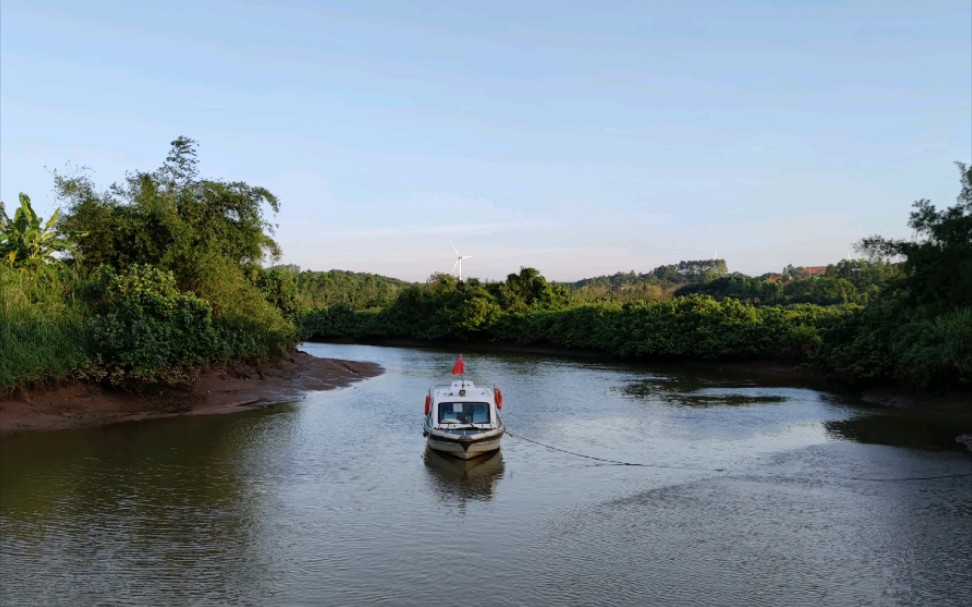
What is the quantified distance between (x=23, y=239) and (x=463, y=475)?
2022 centimetres

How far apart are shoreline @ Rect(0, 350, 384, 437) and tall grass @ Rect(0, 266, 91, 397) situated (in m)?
0.80

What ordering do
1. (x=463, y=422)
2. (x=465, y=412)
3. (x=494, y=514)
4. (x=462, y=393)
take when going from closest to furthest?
(x=494, y=514) → (x=463, y=422) → (x=465, y=412) → (x=462, y=393)

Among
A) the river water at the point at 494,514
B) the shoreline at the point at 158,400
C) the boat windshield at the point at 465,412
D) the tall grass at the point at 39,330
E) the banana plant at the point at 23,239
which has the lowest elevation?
the river water at the point at 494,514

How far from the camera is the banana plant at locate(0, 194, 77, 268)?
28.3m

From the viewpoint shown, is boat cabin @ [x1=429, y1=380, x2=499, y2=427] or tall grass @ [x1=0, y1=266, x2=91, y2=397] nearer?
boat cabin @ [x1=429, y1=380, x2=499, y2=427]

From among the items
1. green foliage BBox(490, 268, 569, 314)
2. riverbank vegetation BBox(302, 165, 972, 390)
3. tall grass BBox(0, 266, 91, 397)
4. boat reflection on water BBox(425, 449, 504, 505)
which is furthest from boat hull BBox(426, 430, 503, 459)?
green foliage BBox(490, 268, 569, 314)

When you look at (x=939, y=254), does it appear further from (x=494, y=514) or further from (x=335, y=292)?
(x=335, y=292)

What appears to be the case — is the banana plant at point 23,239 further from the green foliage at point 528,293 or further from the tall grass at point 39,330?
the green foliage at point 528,293

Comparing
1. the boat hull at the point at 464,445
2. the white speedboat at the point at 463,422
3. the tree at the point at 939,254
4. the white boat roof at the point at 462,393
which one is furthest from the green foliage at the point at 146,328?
the tree at the point at 939,254

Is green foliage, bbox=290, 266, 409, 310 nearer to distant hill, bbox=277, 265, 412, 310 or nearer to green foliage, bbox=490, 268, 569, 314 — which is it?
distant hill, bbox=277, 265, 412, 310

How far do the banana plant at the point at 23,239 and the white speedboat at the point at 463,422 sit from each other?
56.5 ft

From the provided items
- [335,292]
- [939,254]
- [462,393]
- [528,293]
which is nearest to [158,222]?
[462,393]

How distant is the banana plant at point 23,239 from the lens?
28.3 m

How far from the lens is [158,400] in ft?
92.3
